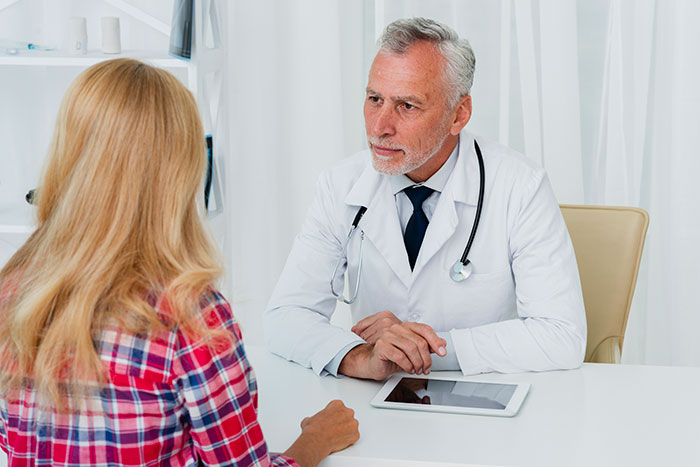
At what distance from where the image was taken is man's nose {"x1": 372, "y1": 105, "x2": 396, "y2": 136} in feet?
5.73

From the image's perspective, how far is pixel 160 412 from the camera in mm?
925

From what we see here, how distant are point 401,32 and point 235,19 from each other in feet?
3.72

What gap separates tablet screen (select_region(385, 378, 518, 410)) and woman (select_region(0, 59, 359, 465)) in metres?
0.46

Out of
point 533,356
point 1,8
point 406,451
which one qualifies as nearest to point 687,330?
point 533,356

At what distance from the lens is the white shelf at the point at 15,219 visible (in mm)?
2410

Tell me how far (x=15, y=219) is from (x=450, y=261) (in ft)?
4.72

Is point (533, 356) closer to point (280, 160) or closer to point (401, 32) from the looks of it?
point (401, 32)

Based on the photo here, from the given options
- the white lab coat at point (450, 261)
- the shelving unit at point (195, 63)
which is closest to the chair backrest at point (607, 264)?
the white lab coat at point (450, 261)

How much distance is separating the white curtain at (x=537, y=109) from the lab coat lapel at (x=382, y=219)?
96cm

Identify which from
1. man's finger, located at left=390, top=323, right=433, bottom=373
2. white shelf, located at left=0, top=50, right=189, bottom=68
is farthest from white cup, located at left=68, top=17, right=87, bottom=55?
man's finger, located at left=390, top=323, right=433, bottom=373

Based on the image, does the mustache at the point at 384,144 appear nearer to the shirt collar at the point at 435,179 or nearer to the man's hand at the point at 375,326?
the shirt collar at the point at 435,179

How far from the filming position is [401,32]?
69.5 inches

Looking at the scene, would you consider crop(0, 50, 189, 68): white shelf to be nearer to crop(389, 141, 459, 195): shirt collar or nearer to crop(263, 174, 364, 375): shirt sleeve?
→ crop(263, 174, 364, 375): shirt sleeve

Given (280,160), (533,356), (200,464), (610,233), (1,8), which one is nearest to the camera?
(200,464)
